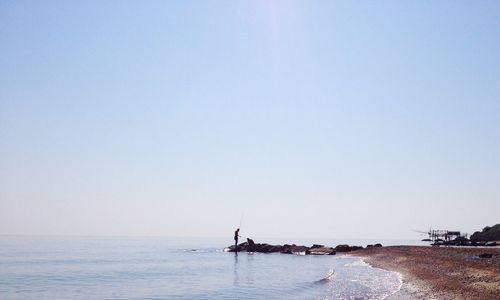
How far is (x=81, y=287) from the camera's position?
38219 mm

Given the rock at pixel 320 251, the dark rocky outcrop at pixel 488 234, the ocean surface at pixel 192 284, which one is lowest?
the ocean surface at pixel 192 284

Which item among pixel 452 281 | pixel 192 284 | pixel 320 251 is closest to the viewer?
pixel 452 281

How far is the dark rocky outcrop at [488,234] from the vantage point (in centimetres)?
9382

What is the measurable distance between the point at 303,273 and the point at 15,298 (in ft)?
89.6

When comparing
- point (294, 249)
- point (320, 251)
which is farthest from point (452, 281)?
point (294, 249)

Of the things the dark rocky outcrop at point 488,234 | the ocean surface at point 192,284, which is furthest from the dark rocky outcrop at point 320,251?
the dark rocky outcrop at point 488,234

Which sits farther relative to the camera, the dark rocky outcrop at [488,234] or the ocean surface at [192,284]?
the dark rocky outcrop at [488,234]

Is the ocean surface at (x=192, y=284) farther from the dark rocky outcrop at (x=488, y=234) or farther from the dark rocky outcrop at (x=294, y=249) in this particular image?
the dark rocky outcrop at (x=488, y=234)

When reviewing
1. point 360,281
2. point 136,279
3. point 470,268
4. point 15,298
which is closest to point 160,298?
point 15,298

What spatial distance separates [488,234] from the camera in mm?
96250

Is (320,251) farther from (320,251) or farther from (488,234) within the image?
(488,234)

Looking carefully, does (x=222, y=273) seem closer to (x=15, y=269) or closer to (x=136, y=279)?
(x=136, y=279)

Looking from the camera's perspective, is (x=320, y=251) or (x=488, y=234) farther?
(x=488, y=234)

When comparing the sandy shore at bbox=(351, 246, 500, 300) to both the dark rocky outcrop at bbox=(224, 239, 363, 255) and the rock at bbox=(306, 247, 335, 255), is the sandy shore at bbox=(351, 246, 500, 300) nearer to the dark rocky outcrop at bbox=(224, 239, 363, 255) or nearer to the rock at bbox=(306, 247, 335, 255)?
the rock at bbox=(306, 247, 335, 255)
